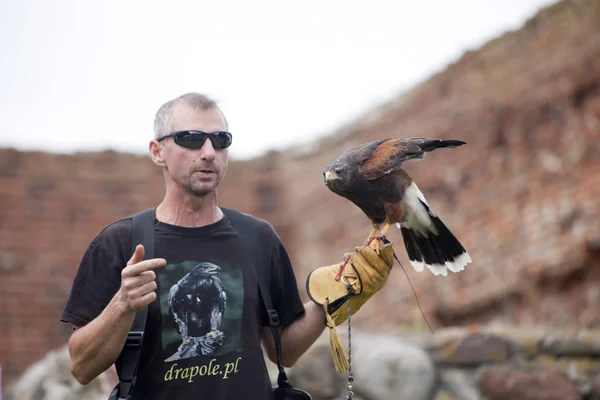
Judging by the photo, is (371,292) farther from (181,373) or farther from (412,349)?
(412,349)

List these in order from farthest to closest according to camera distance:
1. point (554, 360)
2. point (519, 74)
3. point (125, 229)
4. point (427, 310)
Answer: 1. point (427, 310)
2. point (519, 74)
3. point (554, 360)
4. point (125, 229)

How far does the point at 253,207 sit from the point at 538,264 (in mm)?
8211

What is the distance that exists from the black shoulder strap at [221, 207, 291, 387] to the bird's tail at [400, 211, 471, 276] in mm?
949

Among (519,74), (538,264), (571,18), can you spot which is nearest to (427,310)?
(538,264)

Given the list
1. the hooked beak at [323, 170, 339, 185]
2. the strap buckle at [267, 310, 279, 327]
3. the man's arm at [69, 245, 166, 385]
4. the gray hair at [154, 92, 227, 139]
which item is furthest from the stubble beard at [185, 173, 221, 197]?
the hooked beak at [323, 170, 339, 185]

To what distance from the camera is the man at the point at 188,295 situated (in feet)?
7.44

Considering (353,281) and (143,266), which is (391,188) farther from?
(143,266)

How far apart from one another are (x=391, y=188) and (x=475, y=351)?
200 centimetres

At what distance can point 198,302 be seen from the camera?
237 cm

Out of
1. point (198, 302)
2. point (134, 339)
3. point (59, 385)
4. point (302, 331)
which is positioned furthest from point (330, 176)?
point (59, 385)

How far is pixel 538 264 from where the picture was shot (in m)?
8.09

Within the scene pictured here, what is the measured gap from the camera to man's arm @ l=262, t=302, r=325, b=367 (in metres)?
2.59

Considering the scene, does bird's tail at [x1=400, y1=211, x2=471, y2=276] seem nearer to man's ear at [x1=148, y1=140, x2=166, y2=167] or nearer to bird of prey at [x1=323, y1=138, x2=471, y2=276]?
bird of prey at [x1=323, y1=138, x2=471, y2=276]

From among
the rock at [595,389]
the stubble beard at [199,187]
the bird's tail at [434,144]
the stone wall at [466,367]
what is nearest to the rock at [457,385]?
the stone wall at [466,367]
